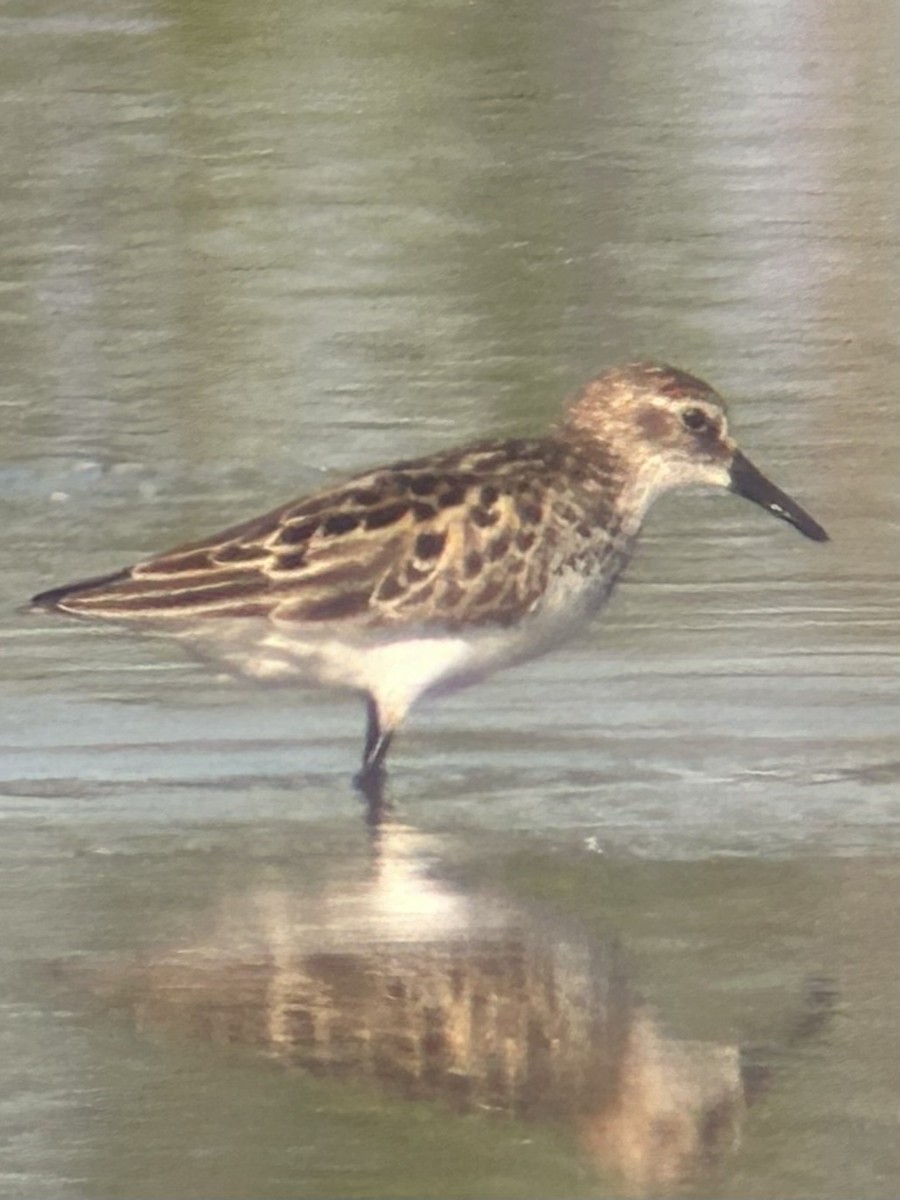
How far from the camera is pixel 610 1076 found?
363cm

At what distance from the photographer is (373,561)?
4844 millimetres

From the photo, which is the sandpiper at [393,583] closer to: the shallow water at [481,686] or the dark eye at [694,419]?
the shallow water at [481,686]

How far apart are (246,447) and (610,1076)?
3602mm

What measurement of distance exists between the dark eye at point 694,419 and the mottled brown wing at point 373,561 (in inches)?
18.8

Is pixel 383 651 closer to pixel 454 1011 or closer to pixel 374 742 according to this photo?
pixel 374 742

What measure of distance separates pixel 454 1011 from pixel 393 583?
3.76 feet

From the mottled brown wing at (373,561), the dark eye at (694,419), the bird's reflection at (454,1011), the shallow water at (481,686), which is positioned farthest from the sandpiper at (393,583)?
the bird's reflection at (454,1011)

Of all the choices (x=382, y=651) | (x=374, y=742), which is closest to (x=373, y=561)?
(x=382, y=651)

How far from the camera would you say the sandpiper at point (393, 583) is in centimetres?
478

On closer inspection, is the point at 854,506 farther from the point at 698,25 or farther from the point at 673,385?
the point at 698,25

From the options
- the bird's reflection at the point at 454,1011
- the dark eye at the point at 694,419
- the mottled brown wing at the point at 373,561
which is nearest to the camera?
the bird's reflection at the point at 454,1011

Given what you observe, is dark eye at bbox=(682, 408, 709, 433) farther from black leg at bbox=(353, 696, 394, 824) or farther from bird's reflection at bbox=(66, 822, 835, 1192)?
bird's reflection at bbox=(66, 822, 835, 1192)

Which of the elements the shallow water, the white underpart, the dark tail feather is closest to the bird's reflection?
the shallow water

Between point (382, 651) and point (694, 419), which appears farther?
point (694, 419)
